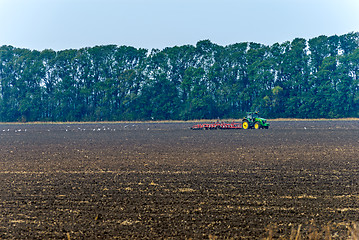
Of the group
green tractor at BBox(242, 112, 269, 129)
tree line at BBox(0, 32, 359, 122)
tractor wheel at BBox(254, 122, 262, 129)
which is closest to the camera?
tractor wheel at BBox(254, 122, 262, 129)

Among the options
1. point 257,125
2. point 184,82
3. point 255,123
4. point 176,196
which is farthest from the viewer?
point 184,82

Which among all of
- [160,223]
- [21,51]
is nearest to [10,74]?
[21,51]

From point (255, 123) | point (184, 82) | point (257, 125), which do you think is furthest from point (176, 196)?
point (184, 82)

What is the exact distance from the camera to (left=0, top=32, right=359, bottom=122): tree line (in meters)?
78.0

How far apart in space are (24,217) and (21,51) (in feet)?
286

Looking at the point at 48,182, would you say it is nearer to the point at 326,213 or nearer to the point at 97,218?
the point at 97,218

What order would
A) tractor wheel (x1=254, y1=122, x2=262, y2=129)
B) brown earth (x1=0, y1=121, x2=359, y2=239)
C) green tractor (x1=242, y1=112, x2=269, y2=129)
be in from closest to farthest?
1. brown earth (x1=0, y1=121, x2=359, y2=239)
2. tractor wheel (x1=254, y1=122, x2=262, y2=129)
3. green tractor (x1=242, y1=112, x2=269, y2=129)

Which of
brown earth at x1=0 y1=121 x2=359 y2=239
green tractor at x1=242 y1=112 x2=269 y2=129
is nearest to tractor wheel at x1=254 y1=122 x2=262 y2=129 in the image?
green tractor at x1=242 y1=112 x2=269 y2=129

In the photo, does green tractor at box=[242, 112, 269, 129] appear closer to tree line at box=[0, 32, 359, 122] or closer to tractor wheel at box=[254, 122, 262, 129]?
tractor wheel at box=[254, 122, 262, 129]

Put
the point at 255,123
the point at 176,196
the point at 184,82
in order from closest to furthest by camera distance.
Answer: the point at 176,196, the point at 255,123, the point at 184,82

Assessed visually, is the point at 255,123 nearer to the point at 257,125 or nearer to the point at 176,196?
the point at 257,125

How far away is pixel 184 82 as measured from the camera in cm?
8244

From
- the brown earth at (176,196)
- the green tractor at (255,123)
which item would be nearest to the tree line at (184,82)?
the green tractor at (255,123)

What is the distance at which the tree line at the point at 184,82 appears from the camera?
256ft
